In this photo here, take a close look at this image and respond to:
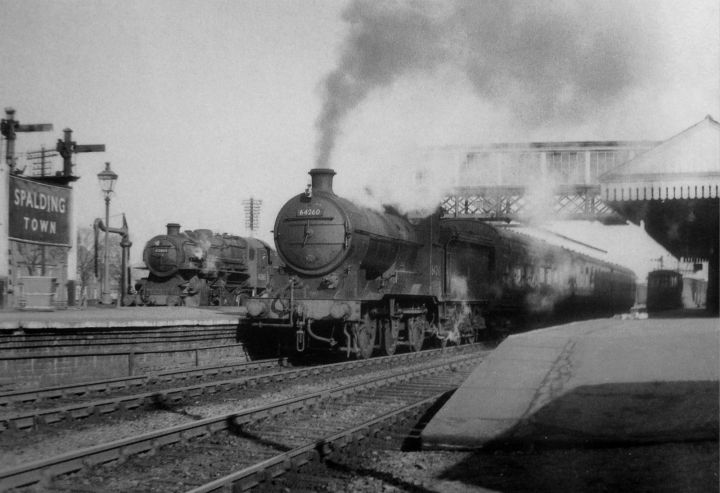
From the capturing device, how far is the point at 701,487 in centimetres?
499

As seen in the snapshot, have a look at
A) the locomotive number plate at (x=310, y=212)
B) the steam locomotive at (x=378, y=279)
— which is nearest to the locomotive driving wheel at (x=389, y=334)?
the steam locomotive at (x=378, y=279)

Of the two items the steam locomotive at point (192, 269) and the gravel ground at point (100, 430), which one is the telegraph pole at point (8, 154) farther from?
the steam locomotive at point (192, 269)

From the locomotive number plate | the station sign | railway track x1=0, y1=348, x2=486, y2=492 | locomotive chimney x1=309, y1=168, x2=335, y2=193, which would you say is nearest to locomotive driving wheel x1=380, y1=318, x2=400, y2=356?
the locomotive number plate

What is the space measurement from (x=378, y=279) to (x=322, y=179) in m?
2.14

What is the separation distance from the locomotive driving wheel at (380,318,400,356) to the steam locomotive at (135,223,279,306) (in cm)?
1174

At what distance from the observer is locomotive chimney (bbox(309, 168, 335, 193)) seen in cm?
1352

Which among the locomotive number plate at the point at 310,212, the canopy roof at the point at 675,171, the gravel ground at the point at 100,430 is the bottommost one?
the gravel ground at the point at 100,430

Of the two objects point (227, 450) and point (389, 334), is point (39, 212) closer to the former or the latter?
point (389, 334)

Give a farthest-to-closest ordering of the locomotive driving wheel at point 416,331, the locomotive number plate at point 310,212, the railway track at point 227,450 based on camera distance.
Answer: the locomotive driving wheel at point 416,331
the locomotive number plate at point 310,212
the railway track at point 227,450

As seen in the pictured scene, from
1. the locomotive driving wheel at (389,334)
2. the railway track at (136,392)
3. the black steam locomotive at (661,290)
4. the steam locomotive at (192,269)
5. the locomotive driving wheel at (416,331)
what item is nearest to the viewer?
the railway track at (136,392)

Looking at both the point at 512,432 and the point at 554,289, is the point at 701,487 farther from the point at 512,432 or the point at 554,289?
the point at 554,289

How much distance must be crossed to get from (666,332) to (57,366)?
8.92 m

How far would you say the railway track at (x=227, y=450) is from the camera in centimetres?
539

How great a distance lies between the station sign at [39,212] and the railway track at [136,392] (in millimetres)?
3560
